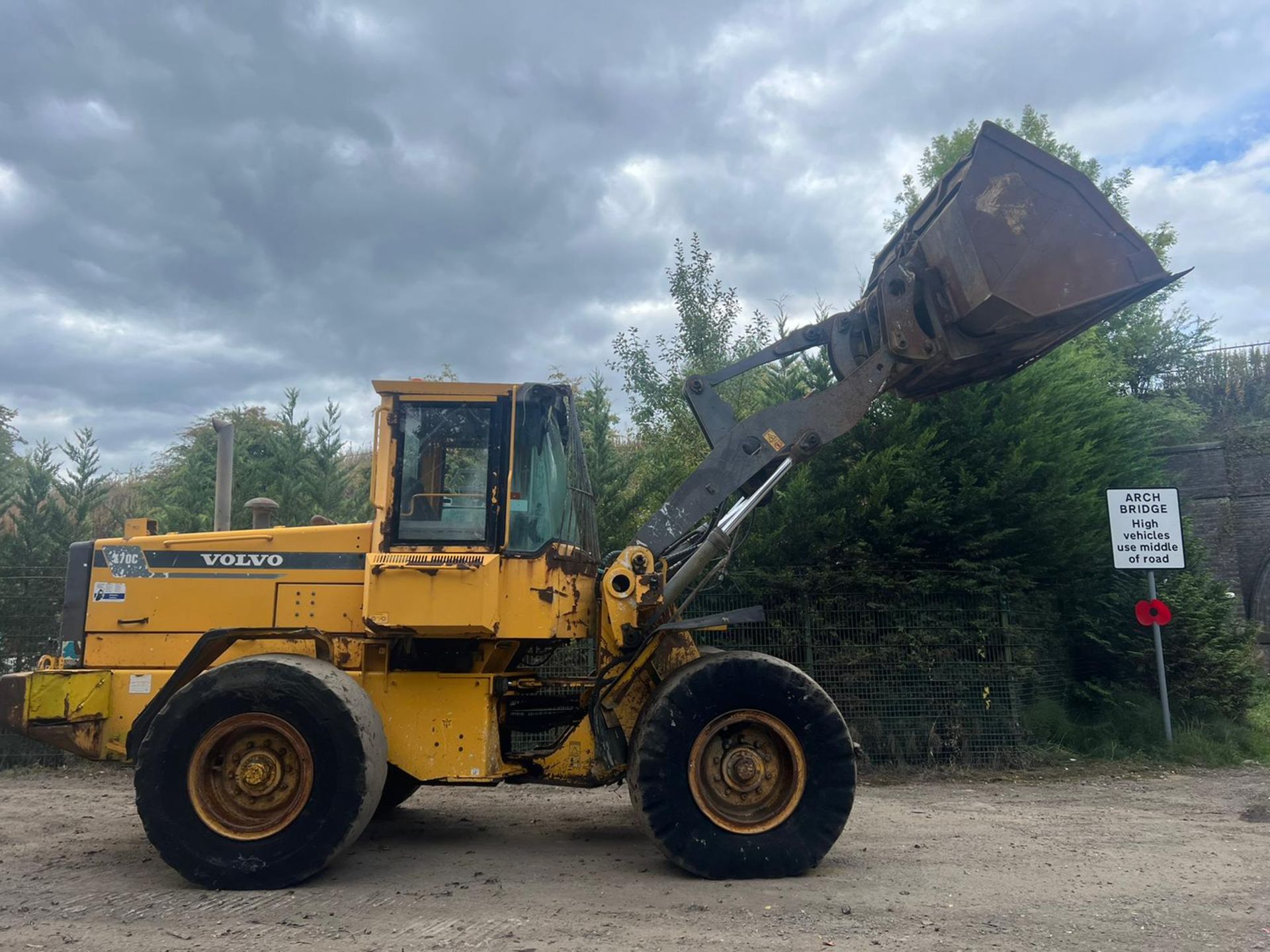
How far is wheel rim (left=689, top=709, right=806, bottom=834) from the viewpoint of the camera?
5.62 m

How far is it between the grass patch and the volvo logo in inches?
313

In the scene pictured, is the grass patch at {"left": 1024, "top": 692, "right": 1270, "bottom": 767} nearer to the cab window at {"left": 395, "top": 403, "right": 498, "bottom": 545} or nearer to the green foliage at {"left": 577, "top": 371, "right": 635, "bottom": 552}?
the green foliage at {"left": 577, "top": 371, "right": 635, "bottom": 552}

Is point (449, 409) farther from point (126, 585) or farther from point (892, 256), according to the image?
point (892, 256)

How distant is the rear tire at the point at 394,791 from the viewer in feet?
22.7

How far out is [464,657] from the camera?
240 inches

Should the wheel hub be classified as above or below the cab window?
below

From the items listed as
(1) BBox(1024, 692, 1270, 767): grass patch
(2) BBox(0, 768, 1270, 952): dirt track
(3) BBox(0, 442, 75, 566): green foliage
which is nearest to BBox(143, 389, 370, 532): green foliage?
(3) BBox(0, 442, 75, 566): green foliage

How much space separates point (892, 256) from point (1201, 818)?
508 cm

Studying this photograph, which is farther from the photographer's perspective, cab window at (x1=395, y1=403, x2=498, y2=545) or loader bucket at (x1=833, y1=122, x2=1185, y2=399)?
loader bucket at (x1=833, y1=122, x2=1185, y2=399)

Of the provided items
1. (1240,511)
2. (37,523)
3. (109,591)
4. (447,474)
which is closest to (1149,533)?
(447,474)

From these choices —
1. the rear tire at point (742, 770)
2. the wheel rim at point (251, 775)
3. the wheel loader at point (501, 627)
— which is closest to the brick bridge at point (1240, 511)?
the wheel loader at point (501, 627)

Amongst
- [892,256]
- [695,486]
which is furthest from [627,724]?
[892,256]

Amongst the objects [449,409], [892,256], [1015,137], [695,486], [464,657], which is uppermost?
[1015,137]

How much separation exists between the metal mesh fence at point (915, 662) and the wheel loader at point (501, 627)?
3.79 metres
